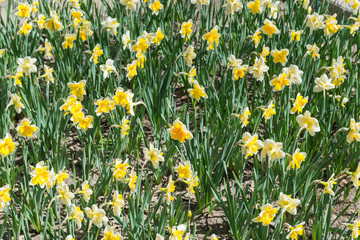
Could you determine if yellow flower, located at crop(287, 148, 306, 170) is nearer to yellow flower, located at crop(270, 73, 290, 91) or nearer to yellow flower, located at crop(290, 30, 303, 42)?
yellow flower, located at crop(270, 73, 290, 91)

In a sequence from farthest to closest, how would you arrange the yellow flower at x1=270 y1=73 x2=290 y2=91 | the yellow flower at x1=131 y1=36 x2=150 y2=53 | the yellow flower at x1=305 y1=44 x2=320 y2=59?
1. the yellow flower at x1=305 y1=44 x2=320 y2=59
2. the yellow flower at x1=131 y1=36 x2=150 y2=53
3. the yellow flower at x1=270 y1=73 x2=290 y2=91

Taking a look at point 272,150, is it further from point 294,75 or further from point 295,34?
point 295,34

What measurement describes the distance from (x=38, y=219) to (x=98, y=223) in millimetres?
492

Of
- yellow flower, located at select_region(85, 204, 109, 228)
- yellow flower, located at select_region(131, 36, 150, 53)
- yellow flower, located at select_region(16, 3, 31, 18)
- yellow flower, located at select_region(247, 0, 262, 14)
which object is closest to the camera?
yellow flower, located at select_region(85, 204, 109, 228)

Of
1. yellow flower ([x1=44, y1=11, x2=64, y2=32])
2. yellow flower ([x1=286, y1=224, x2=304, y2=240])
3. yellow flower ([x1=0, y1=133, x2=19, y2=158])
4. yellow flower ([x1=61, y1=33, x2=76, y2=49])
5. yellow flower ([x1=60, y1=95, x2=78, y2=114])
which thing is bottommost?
yellow flower ([x1=286, y1=224, x2=304, y2=240])

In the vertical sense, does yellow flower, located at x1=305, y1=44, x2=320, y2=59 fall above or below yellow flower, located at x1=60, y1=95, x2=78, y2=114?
above

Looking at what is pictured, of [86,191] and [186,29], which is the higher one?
[186,29]

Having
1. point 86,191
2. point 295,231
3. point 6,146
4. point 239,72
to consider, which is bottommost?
point 295,231

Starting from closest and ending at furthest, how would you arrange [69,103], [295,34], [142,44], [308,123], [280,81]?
[308,123] → [69,103] → [280,81] → [142,44] → [295,34]

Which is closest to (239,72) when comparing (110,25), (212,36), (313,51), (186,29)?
(212,36)

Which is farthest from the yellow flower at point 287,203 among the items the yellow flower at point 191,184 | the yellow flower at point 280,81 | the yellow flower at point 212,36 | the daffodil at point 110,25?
the daffodil at point 110,25


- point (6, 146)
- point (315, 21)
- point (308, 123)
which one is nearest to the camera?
point (6, 146)

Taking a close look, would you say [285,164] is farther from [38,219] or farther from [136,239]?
[38,219]

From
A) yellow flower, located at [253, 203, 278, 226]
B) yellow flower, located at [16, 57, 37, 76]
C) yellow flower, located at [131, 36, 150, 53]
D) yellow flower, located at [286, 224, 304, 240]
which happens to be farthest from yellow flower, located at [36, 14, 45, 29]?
yellow flower, located at [286, 224, 304, 240]
